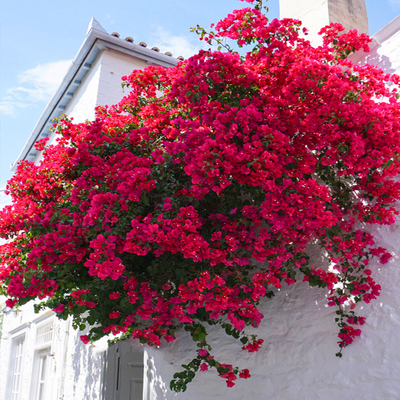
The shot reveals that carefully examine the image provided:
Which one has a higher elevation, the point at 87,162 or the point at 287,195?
the point at 87,162

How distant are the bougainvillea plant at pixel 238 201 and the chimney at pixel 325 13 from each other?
3.09ft

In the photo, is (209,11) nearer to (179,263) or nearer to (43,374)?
(179,263)

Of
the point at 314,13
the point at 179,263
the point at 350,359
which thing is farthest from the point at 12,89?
the point at 350,359

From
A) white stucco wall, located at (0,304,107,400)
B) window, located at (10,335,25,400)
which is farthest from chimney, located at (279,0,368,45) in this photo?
window, located at (10,335,25,400)

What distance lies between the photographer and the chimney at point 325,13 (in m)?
4.48

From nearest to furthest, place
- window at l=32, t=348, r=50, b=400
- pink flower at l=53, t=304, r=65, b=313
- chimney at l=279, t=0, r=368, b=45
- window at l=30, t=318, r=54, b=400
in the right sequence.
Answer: pink flower at l=53, t=304, r=65, b=313 → chimney at l=279, t=0, r=368, b=45 → window at l=30, t=318, r=54, b=400 → window at l=32, t=348, r=50, b=400

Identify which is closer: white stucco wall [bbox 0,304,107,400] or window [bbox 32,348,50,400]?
white stucco wall [bbox 0,304,107,400]

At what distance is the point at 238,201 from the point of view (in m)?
3.24

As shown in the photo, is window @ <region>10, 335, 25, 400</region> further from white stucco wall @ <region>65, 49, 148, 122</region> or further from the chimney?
the chimney

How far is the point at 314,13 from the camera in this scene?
465 centimetres

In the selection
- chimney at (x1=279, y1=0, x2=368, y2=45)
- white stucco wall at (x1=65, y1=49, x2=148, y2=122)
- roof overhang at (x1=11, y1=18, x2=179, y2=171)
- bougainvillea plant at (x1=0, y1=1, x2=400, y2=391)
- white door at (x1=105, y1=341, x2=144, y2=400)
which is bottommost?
white door at (x1=105, y1=341, x2=144, y2=400)

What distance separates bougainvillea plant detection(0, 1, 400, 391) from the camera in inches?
109

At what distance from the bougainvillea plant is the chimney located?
94 centimetres

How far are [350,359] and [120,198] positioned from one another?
2052mm
